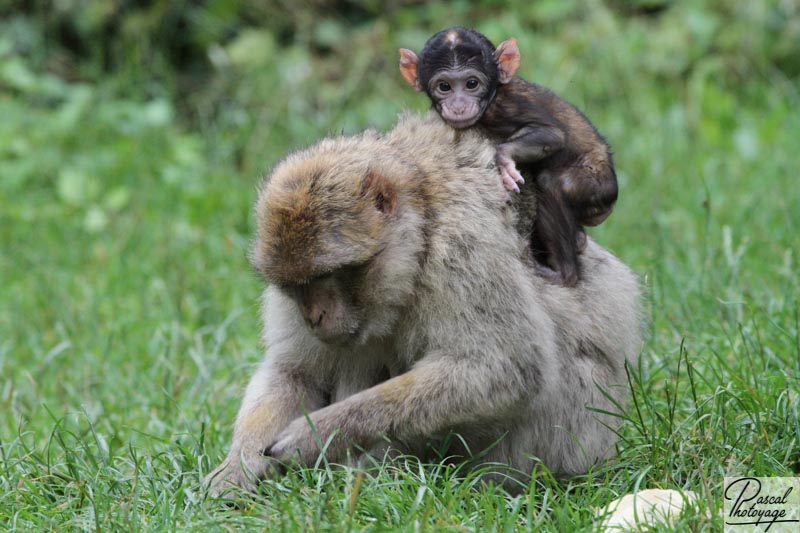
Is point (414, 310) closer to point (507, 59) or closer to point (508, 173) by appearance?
point (508, 173)

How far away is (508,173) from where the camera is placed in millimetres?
4406

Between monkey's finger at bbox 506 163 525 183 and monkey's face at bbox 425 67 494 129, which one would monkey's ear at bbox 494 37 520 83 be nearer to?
monkey's face at bbox 425 67 494 129

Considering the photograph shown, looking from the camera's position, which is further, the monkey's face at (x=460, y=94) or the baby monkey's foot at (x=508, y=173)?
the monkey's face at (x=460, y=94)

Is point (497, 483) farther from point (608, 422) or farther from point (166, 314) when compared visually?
point (166, 314)

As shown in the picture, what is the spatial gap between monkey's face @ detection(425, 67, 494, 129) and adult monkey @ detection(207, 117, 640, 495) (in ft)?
0.35

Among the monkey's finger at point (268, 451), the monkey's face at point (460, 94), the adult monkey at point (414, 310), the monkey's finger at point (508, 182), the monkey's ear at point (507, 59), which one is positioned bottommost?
the monkey's finger at point (268, 451)

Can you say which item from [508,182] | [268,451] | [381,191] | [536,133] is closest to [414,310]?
[381,191]

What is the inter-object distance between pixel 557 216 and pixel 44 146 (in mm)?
6697

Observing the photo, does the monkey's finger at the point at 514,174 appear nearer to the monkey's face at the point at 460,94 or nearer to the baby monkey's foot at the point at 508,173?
the baby monkey's foot at the point at 508,173

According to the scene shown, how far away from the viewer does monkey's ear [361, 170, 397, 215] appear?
4172 mm

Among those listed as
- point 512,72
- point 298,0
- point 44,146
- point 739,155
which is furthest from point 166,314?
point 298,0

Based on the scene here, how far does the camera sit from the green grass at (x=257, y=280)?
4152mm

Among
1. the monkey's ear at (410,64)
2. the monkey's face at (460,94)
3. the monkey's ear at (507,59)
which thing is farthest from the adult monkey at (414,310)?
the monkey's ear at (410,64)

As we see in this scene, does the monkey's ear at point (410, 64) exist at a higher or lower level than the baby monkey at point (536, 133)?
higher
